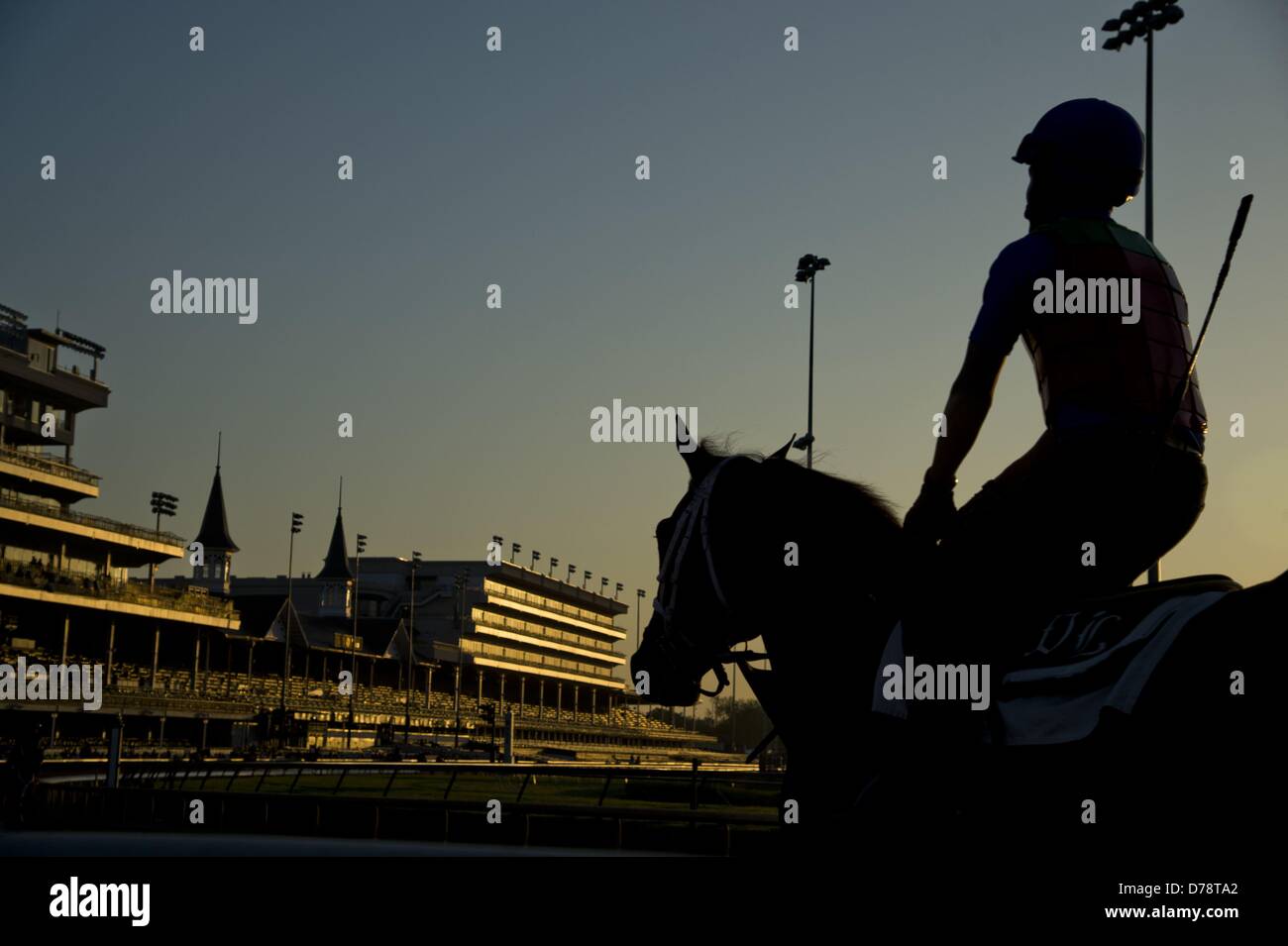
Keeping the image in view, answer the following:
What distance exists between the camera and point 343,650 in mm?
102438

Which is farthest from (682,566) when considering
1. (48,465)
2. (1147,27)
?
(48,465)

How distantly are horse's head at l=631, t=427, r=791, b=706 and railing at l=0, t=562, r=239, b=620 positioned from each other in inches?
2540

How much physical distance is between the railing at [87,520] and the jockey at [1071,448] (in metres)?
69.4

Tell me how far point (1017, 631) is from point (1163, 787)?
2.47 ft

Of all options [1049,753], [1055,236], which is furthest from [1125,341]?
[1049,753]

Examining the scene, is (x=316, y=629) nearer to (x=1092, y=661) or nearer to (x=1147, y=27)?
(x=1147, y=27)

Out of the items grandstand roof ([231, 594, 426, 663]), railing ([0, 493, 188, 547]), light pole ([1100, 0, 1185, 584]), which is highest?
light pole ([1100, 0, 1185, 584])

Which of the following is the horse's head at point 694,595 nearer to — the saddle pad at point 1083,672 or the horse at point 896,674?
the horse at point 896,674

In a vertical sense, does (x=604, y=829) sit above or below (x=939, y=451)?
below

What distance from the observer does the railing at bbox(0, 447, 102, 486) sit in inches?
2800

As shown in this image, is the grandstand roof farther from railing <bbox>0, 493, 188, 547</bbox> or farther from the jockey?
the jockey

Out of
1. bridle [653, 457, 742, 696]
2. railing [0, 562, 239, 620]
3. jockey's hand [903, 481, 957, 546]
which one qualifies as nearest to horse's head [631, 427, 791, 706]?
bridle [653, 457, 742, 696]

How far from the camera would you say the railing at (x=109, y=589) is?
212ft
